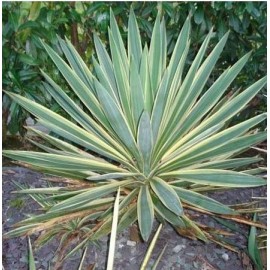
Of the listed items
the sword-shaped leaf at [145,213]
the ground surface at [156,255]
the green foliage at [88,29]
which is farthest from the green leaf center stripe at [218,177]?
the green foliage at [88,29]

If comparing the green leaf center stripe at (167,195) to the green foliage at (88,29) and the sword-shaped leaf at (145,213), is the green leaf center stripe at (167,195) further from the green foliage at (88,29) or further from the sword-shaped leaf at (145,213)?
the green foliage at (88,29)

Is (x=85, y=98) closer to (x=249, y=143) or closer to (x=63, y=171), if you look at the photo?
(x=63, y=171)

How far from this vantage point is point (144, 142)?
2250mm

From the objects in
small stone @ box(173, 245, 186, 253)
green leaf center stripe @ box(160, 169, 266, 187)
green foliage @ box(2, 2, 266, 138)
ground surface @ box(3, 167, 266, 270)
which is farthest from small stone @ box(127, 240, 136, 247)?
green foliage @ box(2, 2, 266, 138)

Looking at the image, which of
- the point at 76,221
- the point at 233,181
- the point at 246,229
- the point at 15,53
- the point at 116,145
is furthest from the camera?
the point at 15,53

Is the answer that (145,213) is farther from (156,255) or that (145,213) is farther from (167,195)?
(156,255)

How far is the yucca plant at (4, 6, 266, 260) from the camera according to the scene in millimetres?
2295

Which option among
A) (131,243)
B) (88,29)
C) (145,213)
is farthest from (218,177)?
(88,29)

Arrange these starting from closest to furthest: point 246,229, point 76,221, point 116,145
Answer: point 116,145
point 76,221
point 246,229

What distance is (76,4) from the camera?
357cm

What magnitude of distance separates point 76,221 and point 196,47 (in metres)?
1.48

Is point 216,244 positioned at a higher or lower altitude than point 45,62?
lower

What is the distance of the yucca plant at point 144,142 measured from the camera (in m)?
2.29

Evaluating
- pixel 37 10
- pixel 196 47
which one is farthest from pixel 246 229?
pixel 37 10
